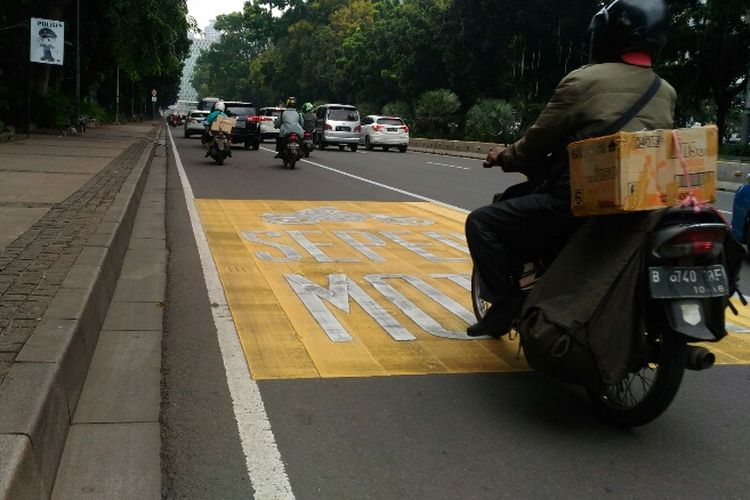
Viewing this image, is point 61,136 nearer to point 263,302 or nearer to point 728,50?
point 263,302

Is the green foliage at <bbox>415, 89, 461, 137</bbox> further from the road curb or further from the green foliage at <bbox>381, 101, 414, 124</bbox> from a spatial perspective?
the road curb

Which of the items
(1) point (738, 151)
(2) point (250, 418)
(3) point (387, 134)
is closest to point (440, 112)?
(3) point (387, 134)

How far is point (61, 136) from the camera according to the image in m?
27.7

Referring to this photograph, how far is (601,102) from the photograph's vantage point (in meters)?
3.79

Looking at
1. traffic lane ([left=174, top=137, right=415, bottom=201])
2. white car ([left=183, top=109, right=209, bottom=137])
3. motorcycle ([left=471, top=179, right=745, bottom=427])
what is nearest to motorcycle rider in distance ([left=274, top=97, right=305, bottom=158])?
traffic lane ([left=174, top=137, right=415, bottom=201])

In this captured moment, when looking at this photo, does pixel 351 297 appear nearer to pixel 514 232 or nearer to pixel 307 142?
pixel 514 232

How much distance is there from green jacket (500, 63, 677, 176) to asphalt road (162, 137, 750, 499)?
1.45m

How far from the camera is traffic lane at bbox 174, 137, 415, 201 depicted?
545 inches

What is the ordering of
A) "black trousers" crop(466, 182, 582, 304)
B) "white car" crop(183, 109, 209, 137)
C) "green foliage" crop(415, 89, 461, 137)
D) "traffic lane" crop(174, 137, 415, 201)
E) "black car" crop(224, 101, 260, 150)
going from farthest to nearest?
"green foliage" crop(415, 89, 461, 137)
"white car" crop(183, 109, 209, 137)
"black car" crop(224, 101, 260, 150)
"traffic lane" crop(174, 137, 415, 201)
"black trousers" crop(466, 182, 582, 304)

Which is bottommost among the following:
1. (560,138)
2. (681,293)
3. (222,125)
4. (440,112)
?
(681,293)

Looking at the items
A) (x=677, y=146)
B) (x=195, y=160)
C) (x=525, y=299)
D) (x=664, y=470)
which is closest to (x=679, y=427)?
(x=664, y=470)

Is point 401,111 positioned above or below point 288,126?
above

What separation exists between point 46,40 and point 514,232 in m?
24.1

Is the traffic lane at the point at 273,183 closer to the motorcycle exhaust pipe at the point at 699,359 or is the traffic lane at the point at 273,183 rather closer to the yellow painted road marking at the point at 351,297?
the yellow painted road marking at the point at 351,297
